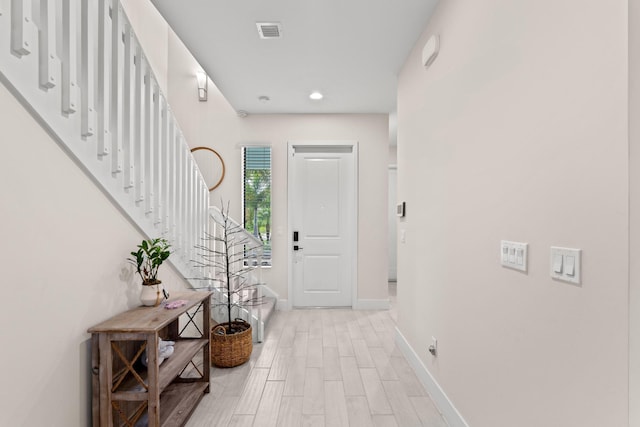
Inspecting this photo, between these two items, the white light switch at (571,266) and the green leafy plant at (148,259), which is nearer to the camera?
the white light switch at (571,266)

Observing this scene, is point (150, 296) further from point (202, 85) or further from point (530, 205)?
point (202, 85)

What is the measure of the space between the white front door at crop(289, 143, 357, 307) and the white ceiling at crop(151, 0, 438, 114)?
884 mm

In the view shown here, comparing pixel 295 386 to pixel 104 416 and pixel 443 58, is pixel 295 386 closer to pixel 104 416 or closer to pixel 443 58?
pixel 104 416

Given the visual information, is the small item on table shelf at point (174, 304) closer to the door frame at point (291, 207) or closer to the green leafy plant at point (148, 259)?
the green leafy plant at point (148, 259)

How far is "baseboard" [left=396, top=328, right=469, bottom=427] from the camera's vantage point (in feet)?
6.30

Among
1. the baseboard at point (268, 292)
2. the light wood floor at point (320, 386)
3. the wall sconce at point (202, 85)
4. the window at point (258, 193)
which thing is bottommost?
the light wood floor at point (320, 386)

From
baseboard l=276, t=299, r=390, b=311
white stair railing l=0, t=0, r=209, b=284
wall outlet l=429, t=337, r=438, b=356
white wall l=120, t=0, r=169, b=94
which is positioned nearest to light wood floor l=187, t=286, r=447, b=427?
wall outlet l=429, t=337, r=438, b=356

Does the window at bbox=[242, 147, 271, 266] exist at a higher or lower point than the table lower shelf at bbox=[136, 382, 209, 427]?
higher

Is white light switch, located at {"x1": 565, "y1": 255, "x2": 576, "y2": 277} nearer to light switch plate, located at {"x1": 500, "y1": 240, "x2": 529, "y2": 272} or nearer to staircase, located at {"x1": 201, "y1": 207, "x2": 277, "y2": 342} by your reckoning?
light switch plate, located at {"x1": 500, "y1": 240, "x2": 529, "y2": 272}

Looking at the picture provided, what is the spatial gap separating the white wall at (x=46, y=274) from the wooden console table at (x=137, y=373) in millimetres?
96

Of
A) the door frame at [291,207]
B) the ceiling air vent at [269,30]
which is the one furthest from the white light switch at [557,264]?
the door frame at [291,207]

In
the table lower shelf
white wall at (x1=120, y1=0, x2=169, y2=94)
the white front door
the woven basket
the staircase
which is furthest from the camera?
the white front door

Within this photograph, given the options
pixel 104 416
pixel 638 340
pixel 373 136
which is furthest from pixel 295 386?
pixel 373 136

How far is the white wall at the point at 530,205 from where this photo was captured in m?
0.93
